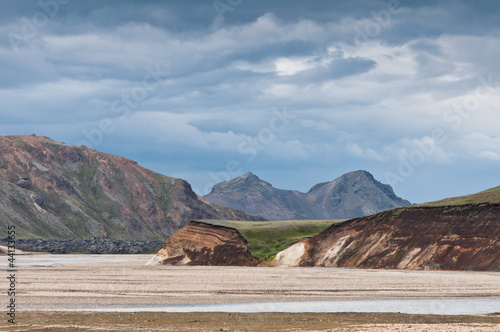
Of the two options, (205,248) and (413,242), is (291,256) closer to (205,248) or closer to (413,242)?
(205,248)

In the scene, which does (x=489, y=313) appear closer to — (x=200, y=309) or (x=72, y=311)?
(x=200, y=309)

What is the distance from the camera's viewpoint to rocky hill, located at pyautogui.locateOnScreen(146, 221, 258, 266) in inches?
3081

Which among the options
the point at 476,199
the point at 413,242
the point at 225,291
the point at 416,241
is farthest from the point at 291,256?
the point at 225,291

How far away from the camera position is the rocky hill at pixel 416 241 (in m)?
64.1

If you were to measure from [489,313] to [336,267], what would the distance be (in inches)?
1804

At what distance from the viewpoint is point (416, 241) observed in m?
69.6

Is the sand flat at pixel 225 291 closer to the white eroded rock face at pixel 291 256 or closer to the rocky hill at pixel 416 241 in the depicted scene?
the rocky hill at pixel 416 241

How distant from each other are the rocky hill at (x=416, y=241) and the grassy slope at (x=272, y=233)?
11.5ft

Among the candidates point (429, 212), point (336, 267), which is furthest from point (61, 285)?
point (429, 212)

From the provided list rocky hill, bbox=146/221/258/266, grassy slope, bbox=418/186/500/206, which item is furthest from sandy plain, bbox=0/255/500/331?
rocky hill, bbox=146/221/258/266

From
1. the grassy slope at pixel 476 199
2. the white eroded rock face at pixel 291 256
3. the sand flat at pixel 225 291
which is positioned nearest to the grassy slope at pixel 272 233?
the white eroded rock face at pixel 291 256

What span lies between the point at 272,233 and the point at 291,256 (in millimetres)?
10366

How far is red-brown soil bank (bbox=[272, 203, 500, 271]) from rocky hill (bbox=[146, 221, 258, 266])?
637 cm

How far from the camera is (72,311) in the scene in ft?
84.7
